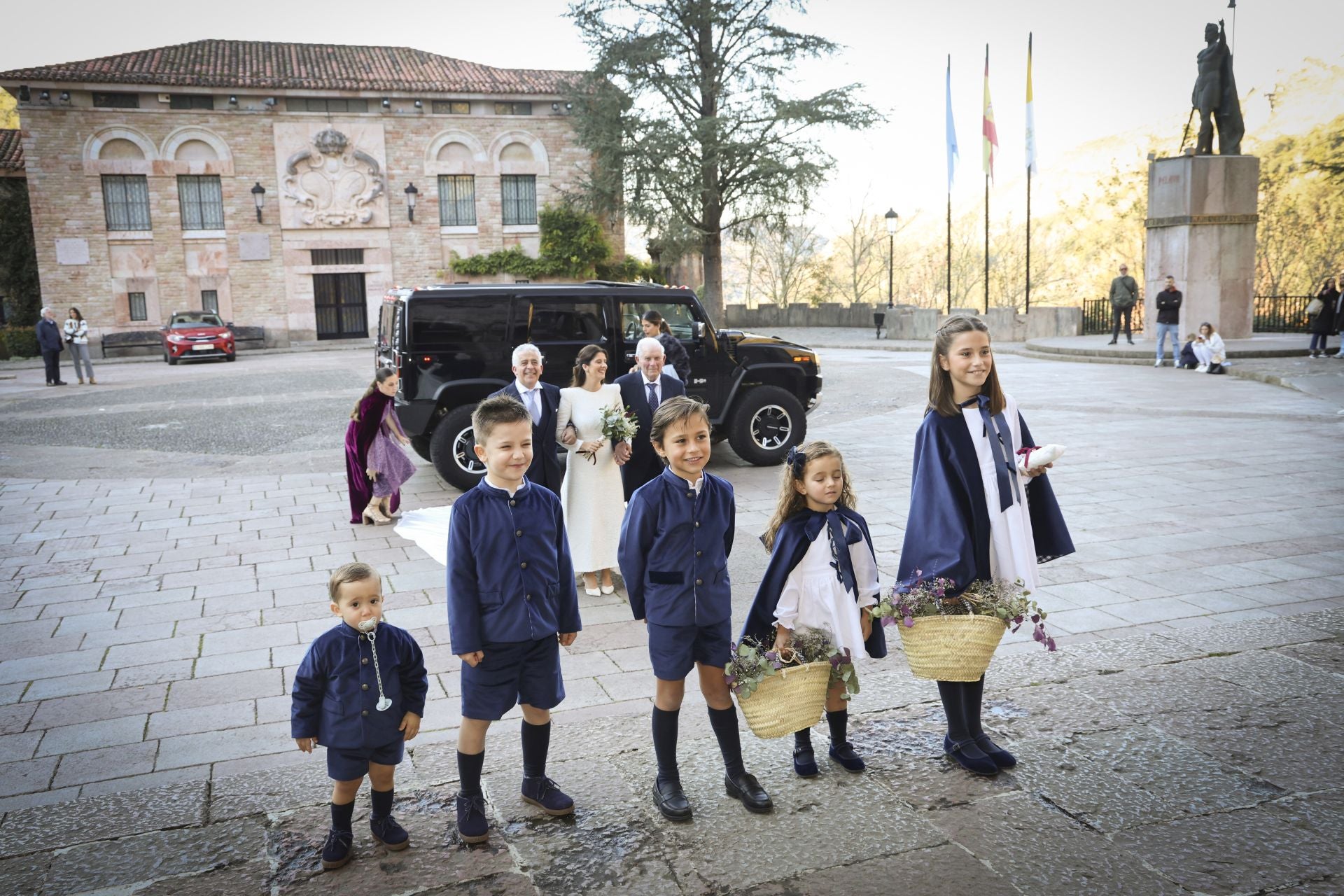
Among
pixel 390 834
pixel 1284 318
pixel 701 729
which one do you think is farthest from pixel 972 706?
pixel 1284 318

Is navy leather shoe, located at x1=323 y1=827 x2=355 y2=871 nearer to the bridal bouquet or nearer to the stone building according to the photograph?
the bridal bouquet

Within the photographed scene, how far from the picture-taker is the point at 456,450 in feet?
32.1

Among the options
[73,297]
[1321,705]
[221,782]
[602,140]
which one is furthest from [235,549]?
[73,297]

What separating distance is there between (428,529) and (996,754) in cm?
545

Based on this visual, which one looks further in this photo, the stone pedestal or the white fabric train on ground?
the stone pedestal

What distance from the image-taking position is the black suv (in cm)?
968

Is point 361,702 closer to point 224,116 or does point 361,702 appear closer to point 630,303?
point 630,303

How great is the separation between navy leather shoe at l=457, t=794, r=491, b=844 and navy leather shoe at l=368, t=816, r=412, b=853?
0.18m

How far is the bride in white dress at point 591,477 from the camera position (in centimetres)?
638

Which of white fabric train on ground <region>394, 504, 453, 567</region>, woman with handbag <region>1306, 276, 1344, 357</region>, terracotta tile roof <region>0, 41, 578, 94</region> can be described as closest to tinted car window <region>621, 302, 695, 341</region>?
white fabric train on ground <region>394, 504, 453, 567</region>

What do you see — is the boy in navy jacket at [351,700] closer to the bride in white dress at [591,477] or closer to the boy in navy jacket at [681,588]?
the boy in navy jacket at [681,588]

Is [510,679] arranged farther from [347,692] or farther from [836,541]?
[836,541]

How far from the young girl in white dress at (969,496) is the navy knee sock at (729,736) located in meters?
0.83

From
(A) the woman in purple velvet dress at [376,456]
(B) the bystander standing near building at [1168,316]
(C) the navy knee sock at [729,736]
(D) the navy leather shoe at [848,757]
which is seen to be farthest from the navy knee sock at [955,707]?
(B) the bystander standing near building at [1168,316]
